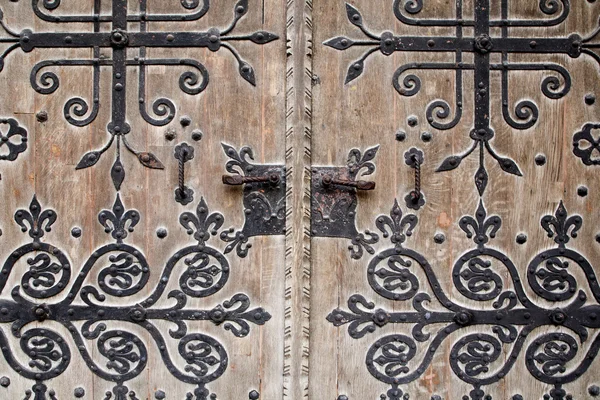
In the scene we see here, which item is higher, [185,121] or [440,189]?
[185,121]

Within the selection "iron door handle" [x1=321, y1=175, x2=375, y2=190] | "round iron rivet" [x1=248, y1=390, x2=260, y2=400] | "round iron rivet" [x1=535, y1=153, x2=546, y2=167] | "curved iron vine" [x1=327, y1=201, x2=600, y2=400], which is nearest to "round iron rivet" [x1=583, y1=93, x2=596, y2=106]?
"round iron rivet" [x1=535, y1=153, x2=546, y2=167]

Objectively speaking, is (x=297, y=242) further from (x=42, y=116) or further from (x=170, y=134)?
(x=42, y=116)

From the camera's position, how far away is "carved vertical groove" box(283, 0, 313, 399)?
2271 mm

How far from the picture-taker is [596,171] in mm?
2295

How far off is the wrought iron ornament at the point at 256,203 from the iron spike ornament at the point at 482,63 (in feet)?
1.21

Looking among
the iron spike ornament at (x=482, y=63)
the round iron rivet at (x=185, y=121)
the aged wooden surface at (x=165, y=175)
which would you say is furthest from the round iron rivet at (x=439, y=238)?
the round iron rivet at (x=185, y=121)

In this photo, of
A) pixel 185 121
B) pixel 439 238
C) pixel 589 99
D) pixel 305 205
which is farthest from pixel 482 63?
pixel 185 121

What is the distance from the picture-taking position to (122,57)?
2.32 m

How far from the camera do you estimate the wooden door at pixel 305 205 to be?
2.29 meters

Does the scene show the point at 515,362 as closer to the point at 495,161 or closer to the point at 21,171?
the point at 495,161

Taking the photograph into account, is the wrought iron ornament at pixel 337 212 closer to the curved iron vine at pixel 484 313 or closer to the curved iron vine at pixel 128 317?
the curved iron vine at pixel 484 313

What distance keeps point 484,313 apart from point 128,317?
1018 millimetres

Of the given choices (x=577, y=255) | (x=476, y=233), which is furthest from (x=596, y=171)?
(x=476, y=233)

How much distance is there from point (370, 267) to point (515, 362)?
495mm
